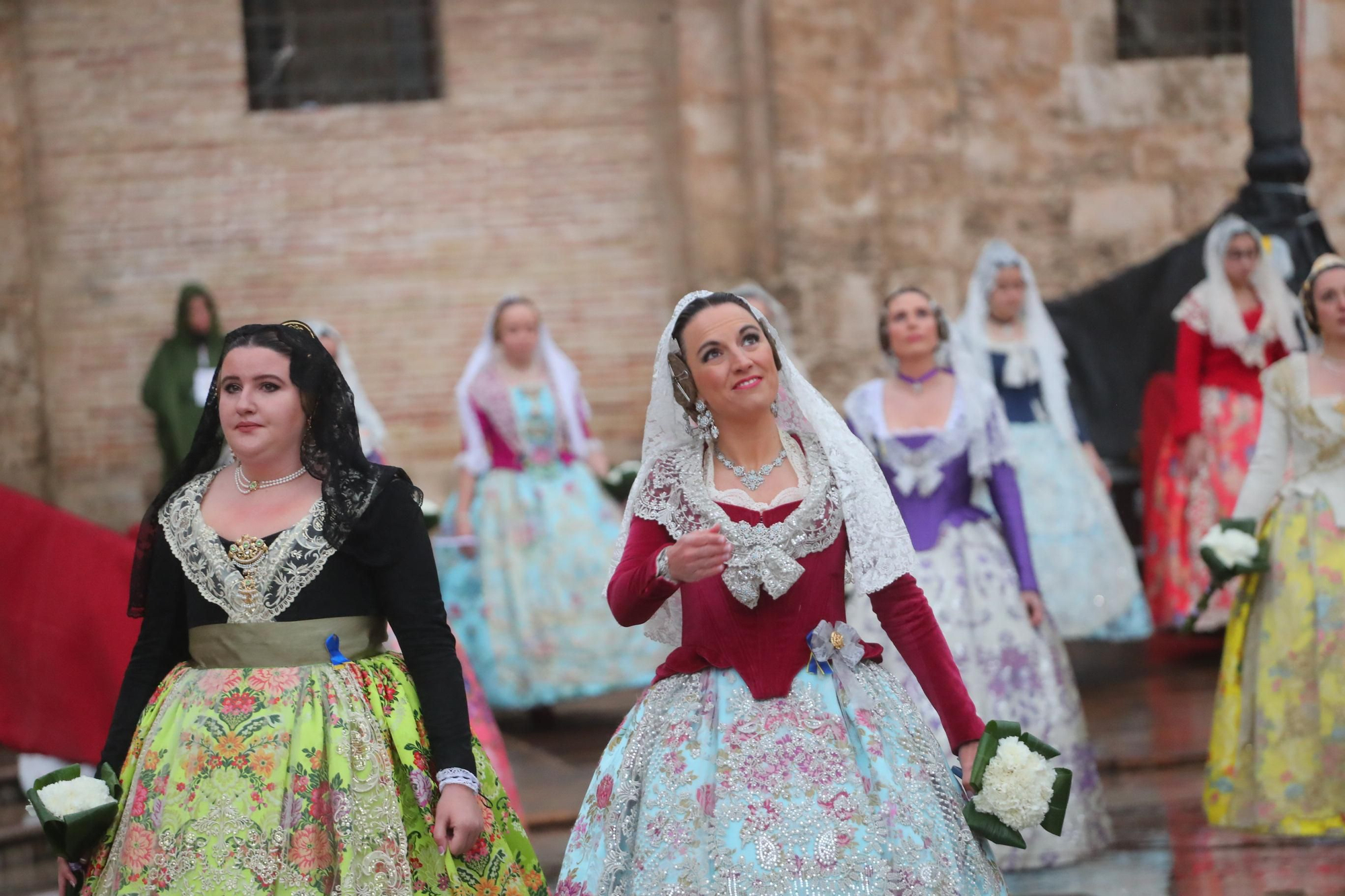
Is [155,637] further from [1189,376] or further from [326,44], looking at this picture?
[326,44]

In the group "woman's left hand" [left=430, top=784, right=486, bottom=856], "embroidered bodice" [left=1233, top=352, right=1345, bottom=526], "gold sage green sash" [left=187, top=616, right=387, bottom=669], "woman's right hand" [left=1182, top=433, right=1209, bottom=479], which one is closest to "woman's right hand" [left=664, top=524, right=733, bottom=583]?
"woman's left hand" [left=430, top=784, right=486, bottom=856]

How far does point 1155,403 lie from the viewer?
9445 mm

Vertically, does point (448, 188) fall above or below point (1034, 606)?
above

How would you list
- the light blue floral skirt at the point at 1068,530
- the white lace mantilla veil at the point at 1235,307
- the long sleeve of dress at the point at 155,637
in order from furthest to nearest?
the white lace mantilla veil at the point at 1235,307 → the light blue floral skirt at the point at 1068,530 → the long sleeve of dress at the point at 155,637

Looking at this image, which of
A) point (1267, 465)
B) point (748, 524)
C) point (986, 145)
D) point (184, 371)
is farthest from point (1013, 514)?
point (184, 371)

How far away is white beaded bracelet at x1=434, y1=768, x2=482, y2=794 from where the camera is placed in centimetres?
321

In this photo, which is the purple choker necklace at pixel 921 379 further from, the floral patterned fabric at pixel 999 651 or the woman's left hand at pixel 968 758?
the woman's left hand at pixel 968 758

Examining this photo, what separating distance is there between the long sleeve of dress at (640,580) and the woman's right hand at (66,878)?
1.18 metres

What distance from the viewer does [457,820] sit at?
10.4 ft

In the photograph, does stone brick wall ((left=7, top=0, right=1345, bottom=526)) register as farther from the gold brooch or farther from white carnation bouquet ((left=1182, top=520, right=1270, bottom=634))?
the gold brooch

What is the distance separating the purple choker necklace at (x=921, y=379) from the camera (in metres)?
5.74

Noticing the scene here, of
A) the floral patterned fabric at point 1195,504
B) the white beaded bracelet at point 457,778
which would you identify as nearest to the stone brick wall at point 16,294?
the floral patterned fabric at point 1195,504

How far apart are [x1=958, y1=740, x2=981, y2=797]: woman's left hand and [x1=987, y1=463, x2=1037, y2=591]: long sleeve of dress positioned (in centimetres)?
225

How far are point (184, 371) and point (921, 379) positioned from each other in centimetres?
641
